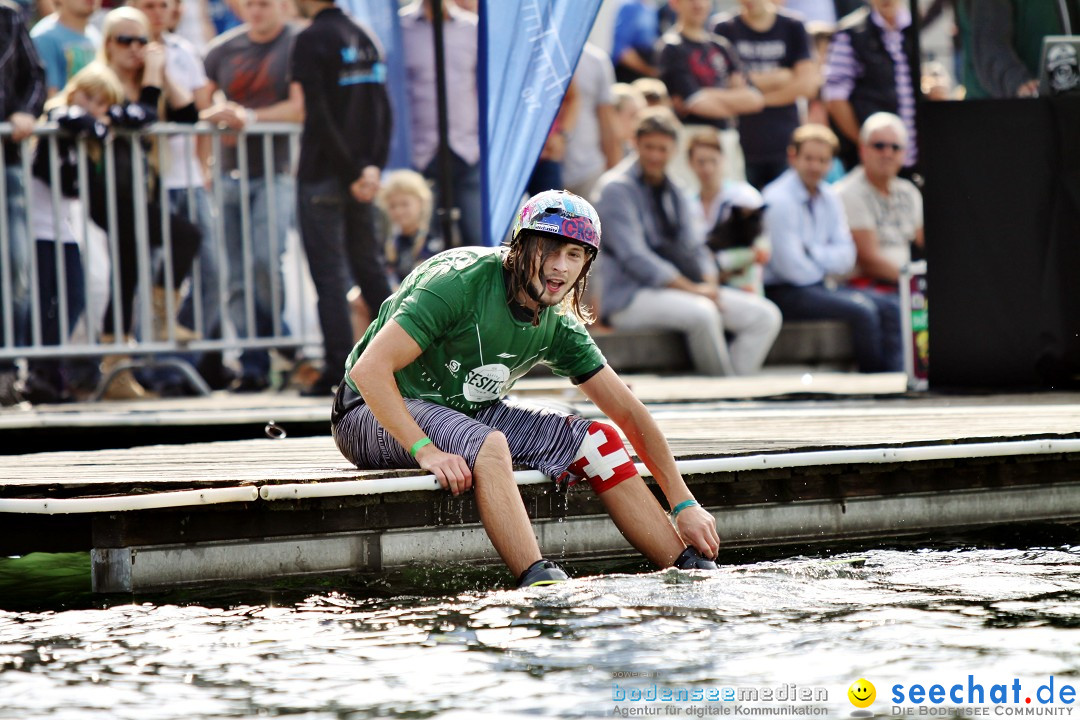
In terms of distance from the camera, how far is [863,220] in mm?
12234

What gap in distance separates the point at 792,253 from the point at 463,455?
6.98m

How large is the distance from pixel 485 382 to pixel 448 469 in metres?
0.51

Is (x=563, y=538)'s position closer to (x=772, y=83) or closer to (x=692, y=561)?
(x=692, y=561)

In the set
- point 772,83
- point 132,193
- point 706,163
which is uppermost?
point 772,83

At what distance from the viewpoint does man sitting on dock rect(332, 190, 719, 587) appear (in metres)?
5.30

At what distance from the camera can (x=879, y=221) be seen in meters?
12.3

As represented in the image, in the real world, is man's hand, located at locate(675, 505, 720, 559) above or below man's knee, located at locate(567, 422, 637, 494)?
below

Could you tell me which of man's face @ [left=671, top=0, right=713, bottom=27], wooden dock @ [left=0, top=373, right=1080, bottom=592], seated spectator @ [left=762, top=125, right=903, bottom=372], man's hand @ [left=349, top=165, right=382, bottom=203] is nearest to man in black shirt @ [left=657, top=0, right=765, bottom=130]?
man's face @ [left=671, top=0, right=713, bottom=27]

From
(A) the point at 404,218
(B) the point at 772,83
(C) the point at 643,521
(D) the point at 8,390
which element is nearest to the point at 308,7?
(A) the point at 404,218

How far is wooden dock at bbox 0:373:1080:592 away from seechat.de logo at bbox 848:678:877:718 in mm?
1856

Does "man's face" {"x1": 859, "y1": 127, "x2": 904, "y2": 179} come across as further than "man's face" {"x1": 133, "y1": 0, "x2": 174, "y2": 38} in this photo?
Yes

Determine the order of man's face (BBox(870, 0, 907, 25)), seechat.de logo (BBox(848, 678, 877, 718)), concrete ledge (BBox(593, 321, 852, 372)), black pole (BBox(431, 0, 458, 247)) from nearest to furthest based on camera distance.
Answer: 1. seechat.de logo (BBox(848, 678, 877, 718))
2. black pole (BBox(431, 0, 458, 247))
3. concrete ledge (BBox(593, 321, 852, 372))
4. man's face (BBox(870, 0, 907, 25))

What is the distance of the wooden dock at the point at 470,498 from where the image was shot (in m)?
5.41

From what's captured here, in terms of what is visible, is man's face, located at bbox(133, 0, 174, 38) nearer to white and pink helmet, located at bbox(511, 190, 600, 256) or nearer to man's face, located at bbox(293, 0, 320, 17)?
man's face, located at bbox(293, 0, 320, 17)
